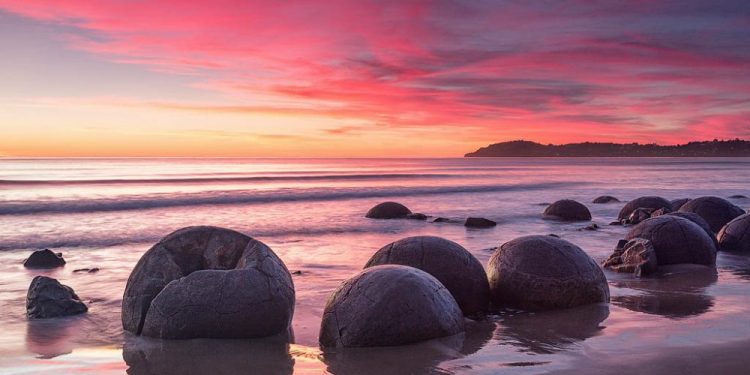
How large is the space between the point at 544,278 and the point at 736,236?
23.2ft

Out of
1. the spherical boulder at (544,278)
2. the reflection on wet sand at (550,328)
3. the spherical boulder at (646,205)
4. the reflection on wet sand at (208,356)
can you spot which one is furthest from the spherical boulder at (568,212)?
the reflection on wet sand at (208,356)

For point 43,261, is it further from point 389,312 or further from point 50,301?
point 389,312

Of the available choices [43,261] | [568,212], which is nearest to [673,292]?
[43,261]

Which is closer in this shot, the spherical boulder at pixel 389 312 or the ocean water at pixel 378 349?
the ocean water at pixel 378 349

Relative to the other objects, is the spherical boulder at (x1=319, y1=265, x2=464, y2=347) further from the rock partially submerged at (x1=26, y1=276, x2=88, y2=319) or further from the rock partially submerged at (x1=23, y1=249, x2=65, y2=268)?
the rock partially submerged at (x1=23, y1=249, x2=65, y2=268)

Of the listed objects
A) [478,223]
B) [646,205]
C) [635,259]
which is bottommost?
[478,223]

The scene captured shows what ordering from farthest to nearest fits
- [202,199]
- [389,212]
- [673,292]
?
1. [202,199]
2. [389,212]
3. [673,292]

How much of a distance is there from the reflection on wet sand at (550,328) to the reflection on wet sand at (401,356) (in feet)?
1.40

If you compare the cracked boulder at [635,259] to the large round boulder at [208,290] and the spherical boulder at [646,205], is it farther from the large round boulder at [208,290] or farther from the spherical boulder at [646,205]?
the spherical boulder at [646,205]

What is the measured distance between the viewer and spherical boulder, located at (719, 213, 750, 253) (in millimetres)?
12266

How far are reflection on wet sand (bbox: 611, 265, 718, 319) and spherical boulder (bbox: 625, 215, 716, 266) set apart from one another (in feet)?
0.75

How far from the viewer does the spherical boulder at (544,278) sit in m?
7.47

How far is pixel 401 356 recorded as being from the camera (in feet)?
18.3

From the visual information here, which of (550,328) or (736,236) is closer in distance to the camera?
(550,328)
